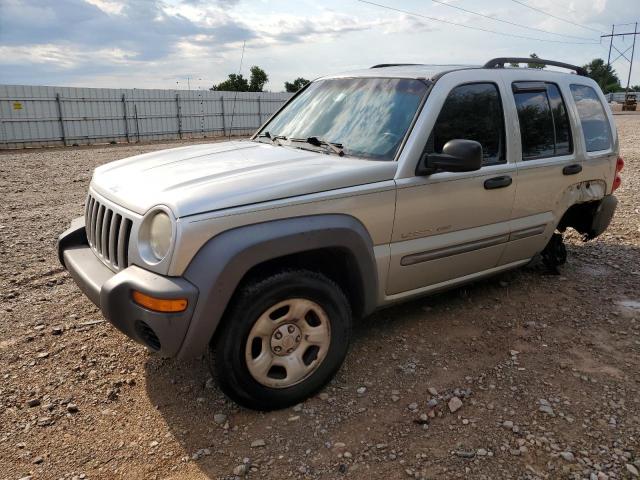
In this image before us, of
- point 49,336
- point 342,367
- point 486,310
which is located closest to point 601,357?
point 486,310

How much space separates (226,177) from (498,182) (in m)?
1.95

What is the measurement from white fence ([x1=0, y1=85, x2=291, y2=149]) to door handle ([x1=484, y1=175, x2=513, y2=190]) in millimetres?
20039

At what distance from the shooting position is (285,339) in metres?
2.84

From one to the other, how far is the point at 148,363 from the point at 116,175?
1.23 metres

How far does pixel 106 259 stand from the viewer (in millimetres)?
3031

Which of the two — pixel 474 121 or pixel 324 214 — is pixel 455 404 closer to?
pixel 324 214

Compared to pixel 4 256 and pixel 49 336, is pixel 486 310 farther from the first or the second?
pixel 4 256

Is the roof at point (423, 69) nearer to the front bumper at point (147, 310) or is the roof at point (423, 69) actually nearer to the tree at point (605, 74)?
the front bumper at point (147, 310)

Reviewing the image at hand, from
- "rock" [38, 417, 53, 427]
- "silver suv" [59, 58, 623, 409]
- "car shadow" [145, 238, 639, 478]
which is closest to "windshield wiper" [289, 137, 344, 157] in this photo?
"silver suv" [59, 58, 623, 409]

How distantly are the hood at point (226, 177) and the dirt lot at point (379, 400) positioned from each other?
1.15 meters

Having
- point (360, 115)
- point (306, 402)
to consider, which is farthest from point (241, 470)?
point (360, 115)

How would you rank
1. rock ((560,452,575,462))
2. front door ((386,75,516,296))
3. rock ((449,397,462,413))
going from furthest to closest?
front door ((386,75,516,296))
rock ((449,397,462,413))
rock ((560,452,575,462))

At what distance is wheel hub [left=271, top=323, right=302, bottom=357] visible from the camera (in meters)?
2.82

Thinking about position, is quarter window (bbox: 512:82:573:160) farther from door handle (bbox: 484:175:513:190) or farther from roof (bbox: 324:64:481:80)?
roof (bbox: 324:64:481:80)
